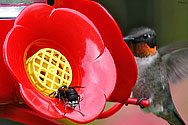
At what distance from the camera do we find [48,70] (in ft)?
5.59

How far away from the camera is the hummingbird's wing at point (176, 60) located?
9.70 ft

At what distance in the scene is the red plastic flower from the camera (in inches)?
64.6

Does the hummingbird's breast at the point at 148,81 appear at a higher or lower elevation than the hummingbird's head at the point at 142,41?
lower

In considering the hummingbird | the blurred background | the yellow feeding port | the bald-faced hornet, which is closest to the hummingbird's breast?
the hummingbird

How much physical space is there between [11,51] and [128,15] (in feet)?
Answer: 8.41

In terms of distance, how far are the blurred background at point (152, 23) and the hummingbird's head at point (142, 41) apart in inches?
6.1

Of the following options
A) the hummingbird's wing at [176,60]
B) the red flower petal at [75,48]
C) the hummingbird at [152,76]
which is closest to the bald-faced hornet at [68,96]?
the red flower petal at [75,48]

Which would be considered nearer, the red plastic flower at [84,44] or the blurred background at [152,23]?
the red plastic flower at [84,44]

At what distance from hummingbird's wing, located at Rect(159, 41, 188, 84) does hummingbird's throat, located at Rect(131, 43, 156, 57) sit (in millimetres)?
179

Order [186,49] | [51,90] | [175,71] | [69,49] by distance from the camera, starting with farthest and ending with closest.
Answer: [175,71] → [186,49] → [69,49] → [51,90]

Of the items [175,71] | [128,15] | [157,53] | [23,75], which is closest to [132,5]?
[128,15]

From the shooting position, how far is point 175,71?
3.15 meters

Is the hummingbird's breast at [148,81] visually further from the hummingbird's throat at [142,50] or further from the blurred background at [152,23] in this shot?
the blurred background at [152,23]

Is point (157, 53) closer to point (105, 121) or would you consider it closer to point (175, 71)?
point (175, 71)
